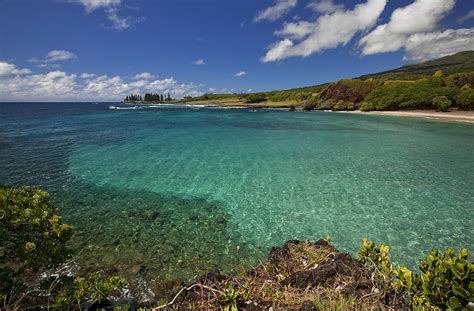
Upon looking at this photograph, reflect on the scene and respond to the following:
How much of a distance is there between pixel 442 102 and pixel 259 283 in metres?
90.0

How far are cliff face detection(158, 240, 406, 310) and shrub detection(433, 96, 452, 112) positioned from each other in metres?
88.1

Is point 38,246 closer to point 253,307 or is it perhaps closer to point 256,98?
point 253,307

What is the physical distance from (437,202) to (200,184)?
46.2 ft

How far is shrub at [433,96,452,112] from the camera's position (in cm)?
6994

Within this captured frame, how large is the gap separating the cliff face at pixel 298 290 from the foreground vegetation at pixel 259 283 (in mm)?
17

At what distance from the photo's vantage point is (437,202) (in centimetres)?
1314

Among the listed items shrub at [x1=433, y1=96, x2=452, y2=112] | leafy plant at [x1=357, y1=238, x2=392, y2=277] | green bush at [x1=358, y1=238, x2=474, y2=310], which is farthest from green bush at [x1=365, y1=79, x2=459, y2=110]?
green bush at [x1=358, y1=238, x2=474, y2=310]

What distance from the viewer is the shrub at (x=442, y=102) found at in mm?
69938

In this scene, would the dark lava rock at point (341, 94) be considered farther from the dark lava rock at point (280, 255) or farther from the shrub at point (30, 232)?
the shrub at point (30, 232)

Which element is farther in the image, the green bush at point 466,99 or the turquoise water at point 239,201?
the green bush at point 466,99

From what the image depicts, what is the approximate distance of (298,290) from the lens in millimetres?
5160

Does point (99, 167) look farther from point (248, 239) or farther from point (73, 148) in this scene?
point (248, 239)

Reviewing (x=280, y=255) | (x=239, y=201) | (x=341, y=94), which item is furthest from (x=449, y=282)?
(x=341, y=94)

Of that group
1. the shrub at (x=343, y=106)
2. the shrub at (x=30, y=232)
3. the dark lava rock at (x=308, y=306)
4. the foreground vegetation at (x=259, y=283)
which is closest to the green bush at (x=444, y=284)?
the foreground vegetation at (x=259, y=283)
